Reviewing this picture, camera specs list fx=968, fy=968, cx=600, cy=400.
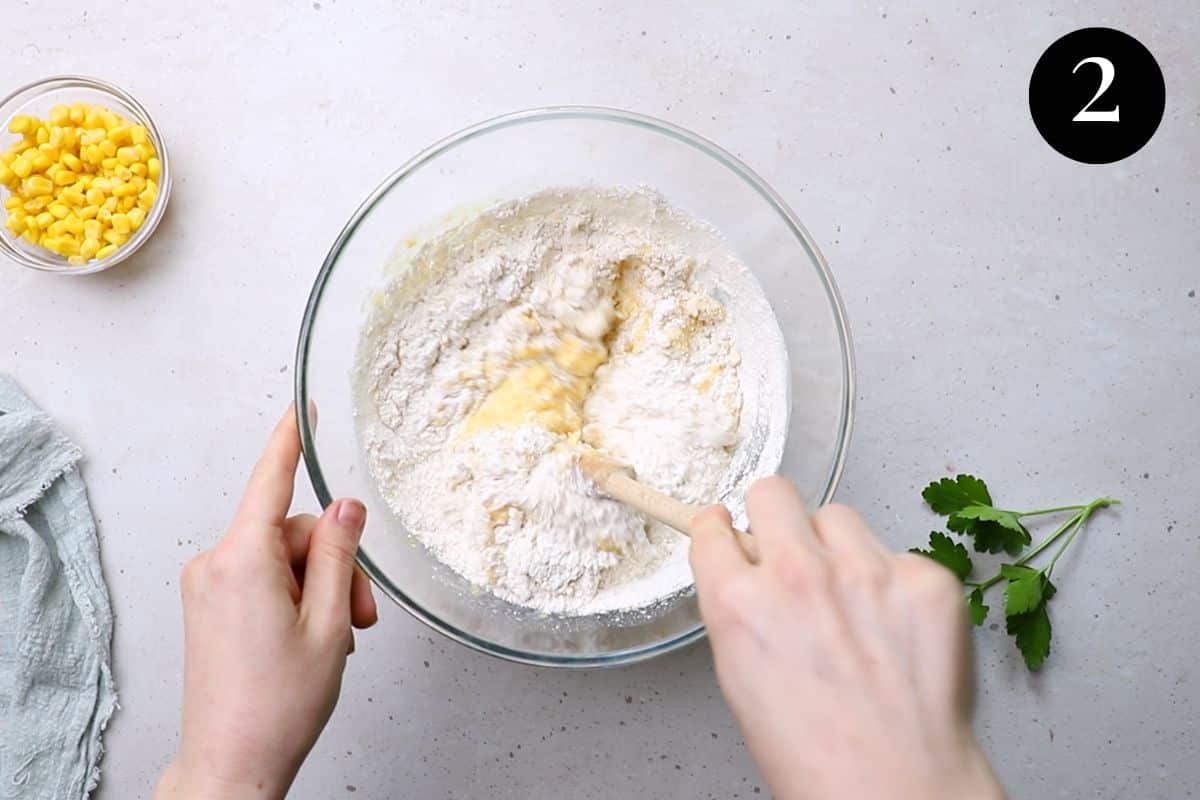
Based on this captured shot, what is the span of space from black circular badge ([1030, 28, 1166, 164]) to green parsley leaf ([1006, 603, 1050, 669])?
0.66 m

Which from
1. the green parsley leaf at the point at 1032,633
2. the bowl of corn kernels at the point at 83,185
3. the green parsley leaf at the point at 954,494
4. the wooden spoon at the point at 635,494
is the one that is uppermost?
the bowl of corn kernels at the point at 83,185

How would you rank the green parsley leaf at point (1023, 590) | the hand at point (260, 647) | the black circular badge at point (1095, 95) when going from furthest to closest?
1. the black circular badge at point (1095, 95)
2. the green parsley leaf at point (1023, 590)
3. the hand at point (260, 647)

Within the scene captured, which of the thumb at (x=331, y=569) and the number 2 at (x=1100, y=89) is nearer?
the thumb at (x=331, y=569)

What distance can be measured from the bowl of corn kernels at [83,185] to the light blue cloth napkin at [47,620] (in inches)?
9.1

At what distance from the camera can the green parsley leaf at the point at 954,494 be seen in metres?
1.33

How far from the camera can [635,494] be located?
1121mm

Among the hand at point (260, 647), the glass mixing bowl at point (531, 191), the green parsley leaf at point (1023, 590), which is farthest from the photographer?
the green parsley leaf at point (1023, 590)

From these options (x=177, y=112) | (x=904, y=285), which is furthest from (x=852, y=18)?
(x=177, y=112)

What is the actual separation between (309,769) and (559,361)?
686mm

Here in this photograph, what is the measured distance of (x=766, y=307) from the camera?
49.6 inches

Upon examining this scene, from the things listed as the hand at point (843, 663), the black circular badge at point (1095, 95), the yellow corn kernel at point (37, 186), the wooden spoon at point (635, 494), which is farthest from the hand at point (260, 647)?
the black circular badge at point (1095, 95)

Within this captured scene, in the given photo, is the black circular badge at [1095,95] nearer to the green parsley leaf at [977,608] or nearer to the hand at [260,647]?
the green parsley leaf at [977,608]

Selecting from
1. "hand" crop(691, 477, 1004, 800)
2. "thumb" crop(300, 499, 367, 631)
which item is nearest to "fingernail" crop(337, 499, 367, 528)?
"thumb" crop(300, 499, 367, 631)

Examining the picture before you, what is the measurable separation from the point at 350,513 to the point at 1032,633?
3.02 ft
